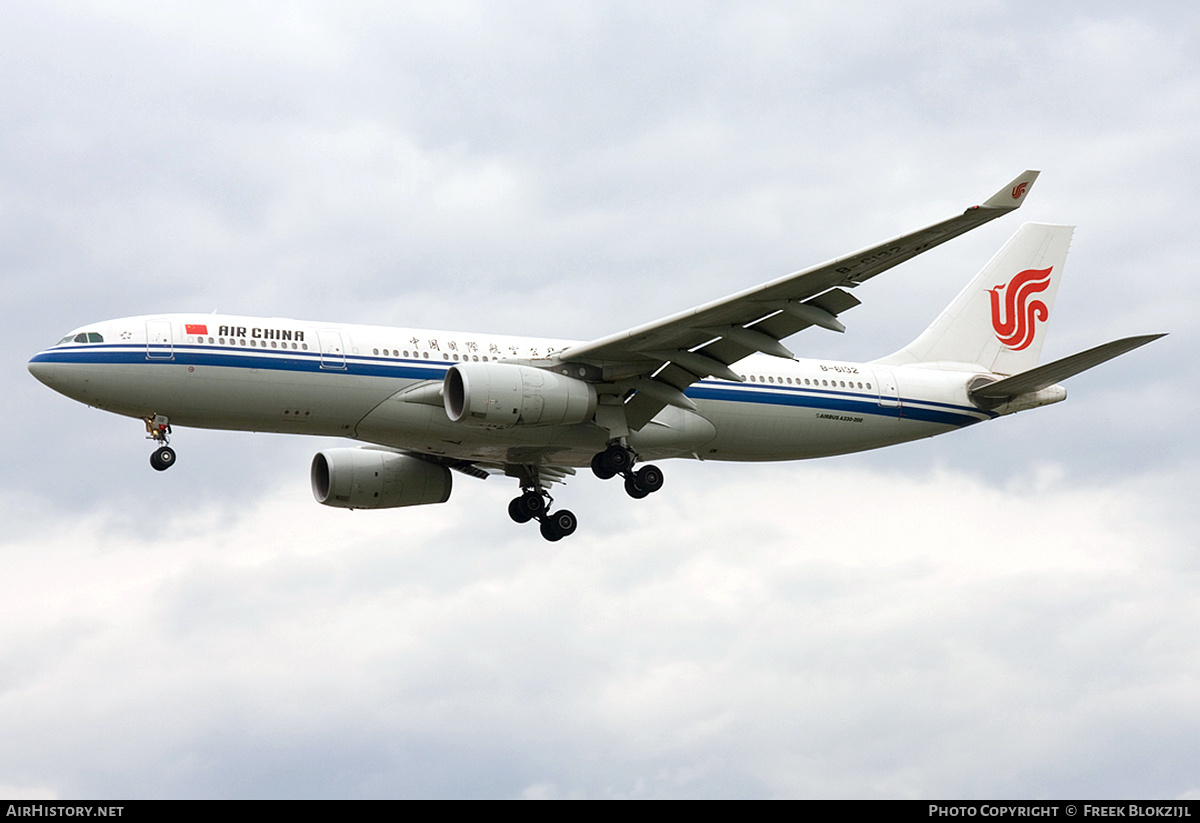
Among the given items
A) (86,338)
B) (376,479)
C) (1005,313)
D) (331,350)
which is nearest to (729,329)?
(331,350)

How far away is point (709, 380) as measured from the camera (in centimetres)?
4056

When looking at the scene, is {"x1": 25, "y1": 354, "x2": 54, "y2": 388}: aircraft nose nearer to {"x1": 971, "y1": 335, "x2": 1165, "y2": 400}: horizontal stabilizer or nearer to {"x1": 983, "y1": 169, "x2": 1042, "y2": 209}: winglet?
{"x1": 983, "y1": 169, "x2": 1042, "y2": 209}: winglet

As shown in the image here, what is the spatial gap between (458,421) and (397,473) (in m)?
7.29

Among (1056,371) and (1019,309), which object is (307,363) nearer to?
(1056,371)

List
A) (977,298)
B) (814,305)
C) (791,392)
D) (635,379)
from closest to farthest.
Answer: (814,305)
(635,379)
(791,392)
(977,298)

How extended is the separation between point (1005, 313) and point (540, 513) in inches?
614

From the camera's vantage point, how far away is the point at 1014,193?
1155 inches

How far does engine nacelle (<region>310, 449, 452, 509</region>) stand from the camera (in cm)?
4272

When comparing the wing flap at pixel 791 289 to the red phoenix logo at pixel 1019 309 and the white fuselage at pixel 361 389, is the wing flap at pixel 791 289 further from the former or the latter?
the red phoenix logo at pixel 1019 309

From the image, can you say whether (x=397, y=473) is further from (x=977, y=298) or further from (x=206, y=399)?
(x=977, y=298)

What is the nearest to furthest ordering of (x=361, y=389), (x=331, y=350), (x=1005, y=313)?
(x=361, y=389)
(x=331, y=350)
(x=1005, y=313)

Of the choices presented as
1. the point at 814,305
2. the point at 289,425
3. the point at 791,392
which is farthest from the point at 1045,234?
the point at 289,425

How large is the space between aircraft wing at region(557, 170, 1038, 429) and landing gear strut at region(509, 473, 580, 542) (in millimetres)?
5119

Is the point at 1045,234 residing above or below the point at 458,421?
above
